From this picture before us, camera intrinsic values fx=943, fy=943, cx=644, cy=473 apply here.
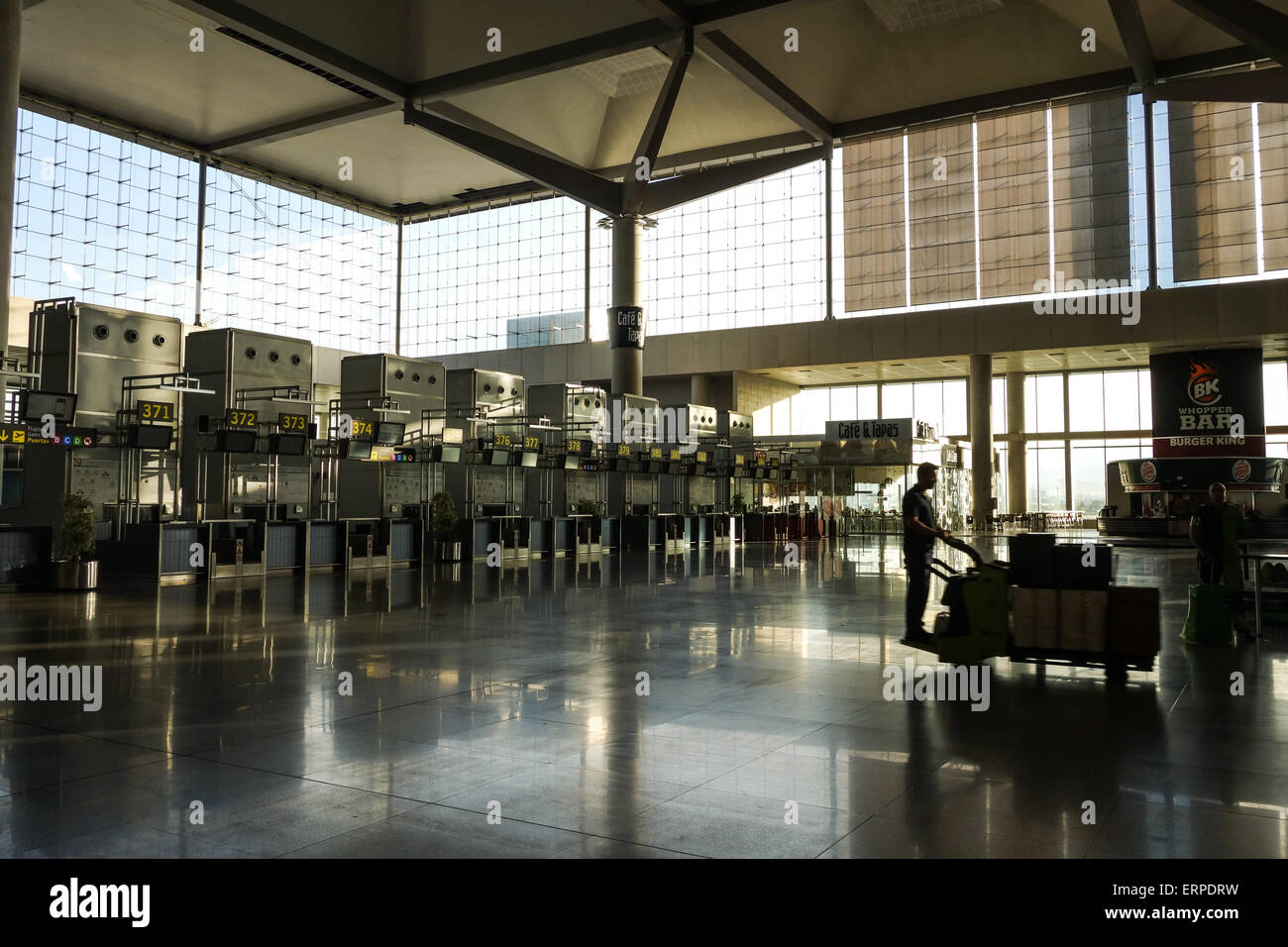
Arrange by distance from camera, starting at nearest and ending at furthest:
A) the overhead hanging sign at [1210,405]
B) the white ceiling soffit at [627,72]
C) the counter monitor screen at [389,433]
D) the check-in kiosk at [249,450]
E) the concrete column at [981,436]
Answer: the check-in kiosk at [249,450] < the counter monitor screen at [389,433] < the white ceiling soffit at [627,72] < the overhead hanging sign at [1210,405] < the concrete column at [981,436]

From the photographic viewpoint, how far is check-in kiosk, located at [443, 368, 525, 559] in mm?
23625

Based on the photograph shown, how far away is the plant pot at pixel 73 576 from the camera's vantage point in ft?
49.8

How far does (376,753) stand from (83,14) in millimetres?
33395

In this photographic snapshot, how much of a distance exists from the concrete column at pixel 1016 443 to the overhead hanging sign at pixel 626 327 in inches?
836

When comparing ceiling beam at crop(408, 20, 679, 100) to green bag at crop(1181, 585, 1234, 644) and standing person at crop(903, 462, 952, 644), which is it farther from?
green bag at crop(1181, 585, 1234, 644)

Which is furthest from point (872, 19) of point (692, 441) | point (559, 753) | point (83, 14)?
point (559, 753)

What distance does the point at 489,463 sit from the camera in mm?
23750

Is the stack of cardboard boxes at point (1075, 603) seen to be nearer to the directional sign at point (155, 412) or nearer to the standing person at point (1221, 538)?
the standing person at point (1221, 538)

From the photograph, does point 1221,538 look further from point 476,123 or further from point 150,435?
point 476,123

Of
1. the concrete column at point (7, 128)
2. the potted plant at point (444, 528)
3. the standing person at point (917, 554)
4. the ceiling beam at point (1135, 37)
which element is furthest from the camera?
the ceiling beam at point (1135, 37)

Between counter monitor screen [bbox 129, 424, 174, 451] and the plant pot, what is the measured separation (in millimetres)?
2634

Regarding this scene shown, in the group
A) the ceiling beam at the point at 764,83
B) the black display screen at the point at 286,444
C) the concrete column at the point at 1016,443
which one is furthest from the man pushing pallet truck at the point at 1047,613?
the concrete column at the point at 1016,443

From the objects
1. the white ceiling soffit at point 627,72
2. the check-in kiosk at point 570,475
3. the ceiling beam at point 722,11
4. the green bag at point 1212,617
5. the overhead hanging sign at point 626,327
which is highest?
the white ceiling soffit at point 627,72
